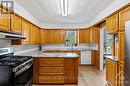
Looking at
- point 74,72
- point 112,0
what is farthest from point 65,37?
→ point 112,0

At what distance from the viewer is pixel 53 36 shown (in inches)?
342

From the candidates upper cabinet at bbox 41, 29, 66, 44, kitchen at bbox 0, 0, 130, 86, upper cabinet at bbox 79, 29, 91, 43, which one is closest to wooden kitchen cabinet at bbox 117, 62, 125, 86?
kitchen at bbox 0, 0, 130, 86

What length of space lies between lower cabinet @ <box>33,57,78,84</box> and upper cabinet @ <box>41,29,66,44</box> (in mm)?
4119

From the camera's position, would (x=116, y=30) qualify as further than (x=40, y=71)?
No

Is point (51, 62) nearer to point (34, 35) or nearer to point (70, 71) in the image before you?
point (70, 71)

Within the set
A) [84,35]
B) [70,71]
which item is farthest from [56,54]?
[84,35]

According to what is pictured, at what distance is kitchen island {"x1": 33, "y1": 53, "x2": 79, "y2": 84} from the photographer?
460 centimetres

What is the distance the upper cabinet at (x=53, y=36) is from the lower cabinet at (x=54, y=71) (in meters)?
4.12

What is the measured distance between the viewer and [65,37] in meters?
8.78

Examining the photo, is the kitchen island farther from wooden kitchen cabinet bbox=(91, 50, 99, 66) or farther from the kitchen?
wooden kitchen cabinet bbox=(91, 50, 99, 66)

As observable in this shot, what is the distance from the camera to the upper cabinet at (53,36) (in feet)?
28.4

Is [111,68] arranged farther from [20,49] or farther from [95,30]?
[95,30]

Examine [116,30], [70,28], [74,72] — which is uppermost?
[70,28]

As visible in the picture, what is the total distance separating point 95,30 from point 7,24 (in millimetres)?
5196
